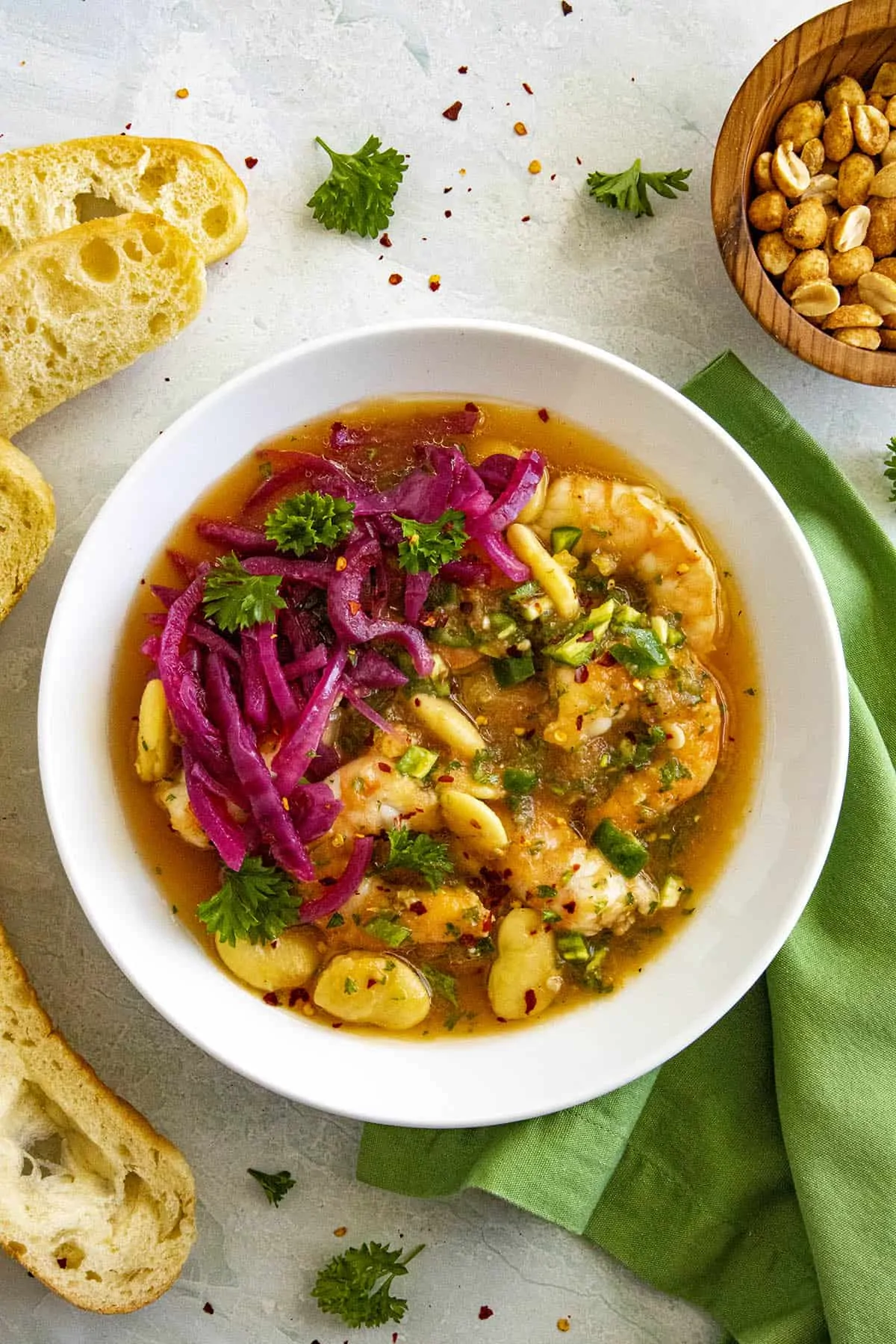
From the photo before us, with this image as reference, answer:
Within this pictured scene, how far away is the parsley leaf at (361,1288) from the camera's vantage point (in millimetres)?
3232

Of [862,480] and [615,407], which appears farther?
[862,480]

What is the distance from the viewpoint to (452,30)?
3.36m

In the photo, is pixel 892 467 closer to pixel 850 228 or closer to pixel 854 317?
pixel 854 317

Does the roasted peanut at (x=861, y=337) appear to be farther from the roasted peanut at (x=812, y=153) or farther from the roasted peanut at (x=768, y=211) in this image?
the roasted peanut at (x=812, y=153)

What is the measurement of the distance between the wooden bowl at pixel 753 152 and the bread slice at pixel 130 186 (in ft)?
4.89

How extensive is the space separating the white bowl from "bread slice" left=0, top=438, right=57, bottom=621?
1.15 feet

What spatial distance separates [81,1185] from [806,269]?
3605 millimetres

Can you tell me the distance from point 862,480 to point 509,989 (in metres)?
2.02

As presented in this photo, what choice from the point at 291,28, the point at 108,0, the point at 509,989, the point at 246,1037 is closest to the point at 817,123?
the point at 291,28

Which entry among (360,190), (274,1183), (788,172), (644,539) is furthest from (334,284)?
(274,1183)

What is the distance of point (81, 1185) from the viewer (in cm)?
325

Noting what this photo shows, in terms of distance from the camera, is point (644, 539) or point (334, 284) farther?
point (334, 284)

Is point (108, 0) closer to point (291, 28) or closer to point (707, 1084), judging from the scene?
point (291, 28)

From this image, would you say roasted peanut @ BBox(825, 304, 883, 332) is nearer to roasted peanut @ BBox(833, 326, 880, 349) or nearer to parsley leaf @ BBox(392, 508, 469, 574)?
roasted peanut @ BBox(833, 326, 880, 349)
